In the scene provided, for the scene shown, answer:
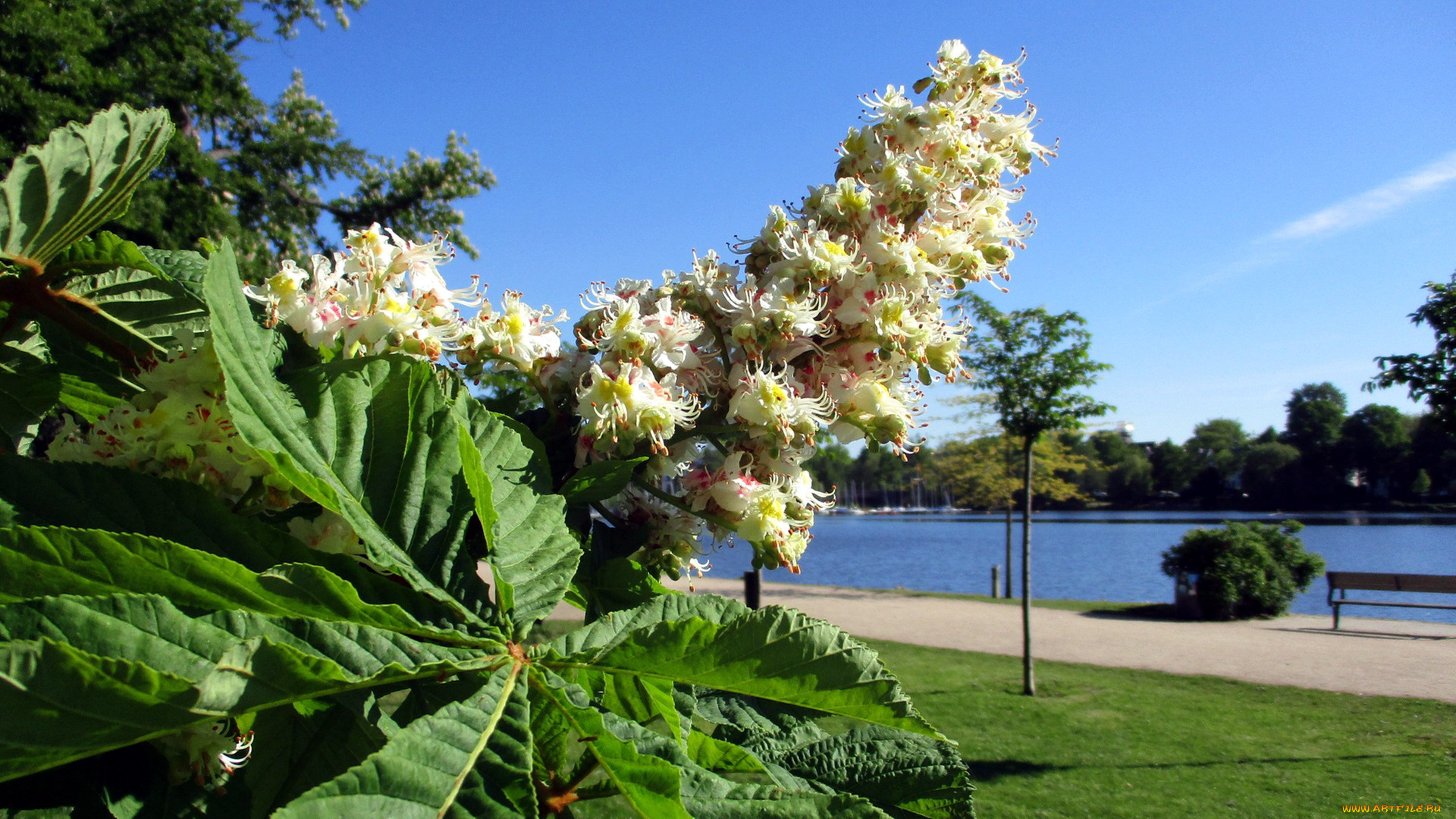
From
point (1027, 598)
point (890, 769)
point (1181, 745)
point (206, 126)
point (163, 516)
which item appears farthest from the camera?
point (206, 126)

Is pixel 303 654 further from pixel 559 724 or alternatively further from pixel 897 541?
pixel 897 541

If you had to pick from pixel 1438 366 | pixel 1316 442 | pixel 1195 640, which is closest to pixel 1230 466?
pixel 1316 442

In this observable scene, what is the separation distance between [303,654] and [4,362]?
779mm

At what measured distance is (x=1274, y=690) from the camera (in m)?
10.7

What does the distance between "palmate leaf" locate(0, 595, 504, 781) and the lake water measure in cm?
87

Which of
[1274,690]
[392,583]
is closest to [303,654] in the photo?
[392,583]

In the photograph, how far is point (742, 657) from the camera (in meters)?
0.76

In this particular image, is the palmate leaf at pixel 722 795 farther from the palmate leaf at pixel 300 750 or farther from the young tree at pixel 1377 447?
the young tree at pixel 1377 447

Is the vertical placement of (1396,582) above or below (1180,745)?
above

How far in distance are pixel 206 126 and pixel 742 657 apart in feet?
55.2

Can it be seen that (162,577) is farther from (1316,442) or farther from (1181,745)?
(1316,442)

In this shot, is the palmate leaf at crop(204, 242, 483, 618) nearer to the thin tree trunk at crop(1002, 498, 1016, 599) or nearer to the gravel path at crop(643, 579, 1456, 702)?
the gravel path at crop(643, 579, 1456, 702)

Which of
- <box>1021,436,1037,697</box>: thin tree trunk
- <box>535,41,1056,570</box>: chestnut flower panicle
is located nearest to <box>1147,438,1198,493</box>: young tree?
<box>1021,436,1037,697</box>: thin tree trunk

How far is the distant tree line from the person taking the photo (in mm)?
20656
